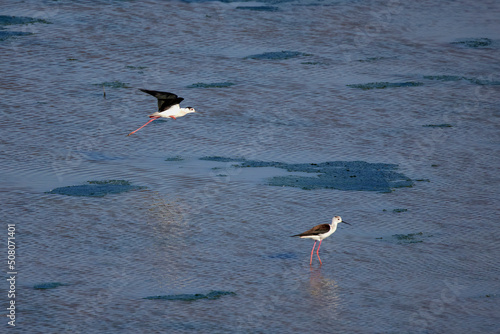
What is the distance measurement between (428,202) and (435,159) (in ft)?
7.52

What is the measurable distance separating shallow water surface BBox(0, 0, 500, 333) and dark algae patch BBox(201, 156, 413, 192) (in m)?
0.18

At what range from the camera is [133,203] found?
47.6 ft

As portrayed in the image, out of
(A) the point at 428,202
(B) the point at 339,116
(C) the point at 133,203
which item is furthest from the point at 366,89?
(C) the point at 133,203

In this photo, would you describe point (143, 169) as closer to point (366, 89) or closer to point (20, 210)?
point (20, 210)

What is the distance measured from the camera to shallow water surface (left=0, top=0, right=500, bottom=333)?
11.2m

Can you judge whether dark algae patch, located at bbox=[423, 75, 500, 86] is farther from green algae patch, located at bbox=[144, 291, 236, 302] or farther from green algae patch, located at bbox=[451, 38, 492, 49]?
green algae patch, located at bbox=[144, 291, 236, 302]

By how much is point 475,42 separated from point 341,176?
38.2ft

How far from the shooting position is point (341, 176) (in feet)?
51.9

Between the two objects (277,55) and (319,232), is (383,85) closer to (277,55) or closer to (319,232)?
(277,55)

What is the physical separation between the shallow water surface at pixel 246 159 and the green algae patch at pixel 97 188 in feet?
0.40

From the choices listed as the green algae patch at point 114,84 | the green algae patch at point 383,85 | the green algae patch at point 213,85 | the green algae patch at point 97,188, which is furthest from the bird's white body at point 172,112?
the green algae patch at point 383,85

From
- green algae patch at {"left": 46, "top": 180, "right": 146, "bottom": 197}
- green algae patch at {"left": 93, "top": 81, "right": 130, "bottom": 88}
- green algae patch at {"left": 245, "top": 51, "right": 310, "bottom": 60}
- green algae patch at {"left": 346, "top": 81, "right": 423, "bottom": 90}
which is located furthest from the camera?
green algae patch at {"left": 245, "top": 51, "right": 310, "bottom": 60}

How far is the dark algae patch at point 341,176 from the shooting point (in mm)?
15422

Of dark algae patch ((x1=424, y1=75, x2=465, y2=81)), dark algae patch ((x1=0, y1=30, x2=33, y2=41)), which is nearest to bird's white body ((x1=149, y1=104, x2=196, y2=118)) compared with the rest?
dark algae patch ((x1=424, y1=75, x2=465, y2=81))
